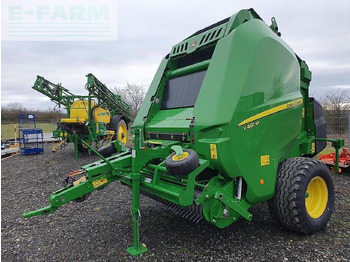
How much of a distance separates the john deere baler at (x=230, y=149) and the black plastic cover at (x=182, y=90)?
→ 0.7 inches

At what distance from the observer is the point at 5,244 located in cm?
315

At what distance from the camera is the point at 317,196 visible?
131 inches

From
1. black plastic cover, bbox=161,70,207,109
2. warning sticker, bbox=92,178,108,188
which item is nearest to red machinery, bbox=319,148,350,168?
black plastic cover, bbox=161,70,207,109

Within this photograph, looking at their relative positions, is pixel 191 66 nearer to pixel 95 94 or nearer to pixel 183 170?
pixel 183 170

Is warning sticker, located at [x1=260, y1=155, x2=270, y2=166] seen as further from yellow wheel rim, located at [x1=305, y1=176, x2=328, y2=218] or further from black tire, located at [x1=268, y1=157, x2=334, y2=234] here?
yellow wheel rim, located at [x1=305, y1=176, x2=328, y2=218]

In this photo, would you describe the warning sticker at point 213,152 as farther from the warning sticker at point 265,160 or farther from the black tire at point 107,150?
the black tire at point 107,150

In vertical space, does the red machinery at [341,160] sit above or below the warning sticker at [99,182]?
below

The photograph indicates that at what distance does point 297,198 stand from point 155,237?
163 centimetres

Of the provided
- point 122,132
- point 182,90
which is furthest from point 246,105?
point 122,132

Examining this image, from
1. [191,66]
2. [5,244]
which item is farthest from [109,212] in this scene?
[191,66]

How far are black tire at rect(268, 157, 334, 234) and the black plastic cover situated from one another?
1371mm

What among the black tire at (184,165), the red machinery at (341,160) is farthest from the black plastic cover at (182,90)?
the red machinery at (341,160)

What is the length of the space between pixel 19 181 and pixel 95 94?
444 centimetres

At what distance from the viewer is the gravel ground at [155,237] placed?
8.97 ft
